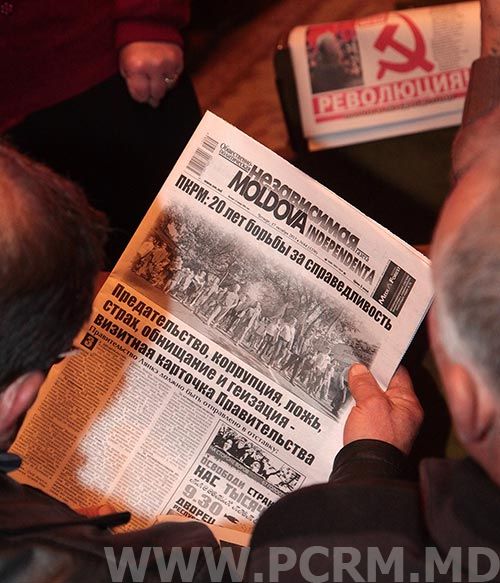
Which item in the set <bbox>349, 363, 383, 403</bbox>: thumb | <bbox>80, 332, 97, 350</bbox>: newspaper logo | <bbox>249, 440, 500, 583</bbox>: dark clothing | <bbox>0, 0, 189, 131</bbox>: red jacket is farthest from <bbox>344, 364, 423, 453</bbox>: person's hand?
<bbox>0, 0, 189, 131</bbox>: red jacket

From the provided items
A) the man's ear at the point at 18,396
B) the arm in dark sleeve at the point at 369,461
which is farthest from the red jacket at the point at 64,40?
the arm in dark sleeve at the point at 369,461

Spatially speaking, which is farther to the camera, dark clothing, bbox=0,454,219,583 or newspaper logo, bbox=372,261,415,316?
newspaper logo, bbox=372,261,415,316

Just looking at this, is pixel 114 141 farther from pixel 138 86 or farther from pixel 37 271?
pixel 37 271

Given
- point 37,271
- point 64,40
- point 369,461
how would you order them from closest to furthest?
point 37,271 → point 369,461 → point 64,40

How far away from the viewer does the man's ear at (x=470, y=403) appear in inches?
21.0

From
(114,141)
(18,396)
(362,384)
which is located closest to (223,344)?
(362,384)

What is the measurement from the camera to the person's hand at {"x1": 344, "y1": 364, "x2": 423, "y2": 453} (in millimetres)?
864

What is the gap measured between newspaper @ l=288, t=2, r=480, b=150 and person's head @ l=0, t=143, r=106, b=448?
2.16ft

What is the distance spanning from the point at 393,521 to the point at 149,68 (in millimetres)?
698

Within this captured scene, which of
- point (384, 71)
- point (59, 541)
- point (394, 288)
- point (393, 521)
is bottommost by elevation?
point (59, 541)

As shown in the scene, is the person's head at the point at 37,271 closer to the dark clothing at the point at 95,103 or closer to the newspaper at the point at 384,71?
the dark clothing at the point at 95,103

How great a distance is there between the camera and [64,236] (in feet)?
2.12

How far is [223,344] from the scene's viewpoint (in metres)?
0.90

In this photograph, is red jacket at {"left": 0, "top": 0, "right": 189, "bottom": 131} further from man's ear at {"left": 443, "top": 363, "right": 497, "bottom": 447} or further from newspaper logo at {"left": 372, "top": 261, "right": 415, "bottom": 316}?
man's ear at {"left": 443, "top": 363, "right": 497, "bottom": 447}
